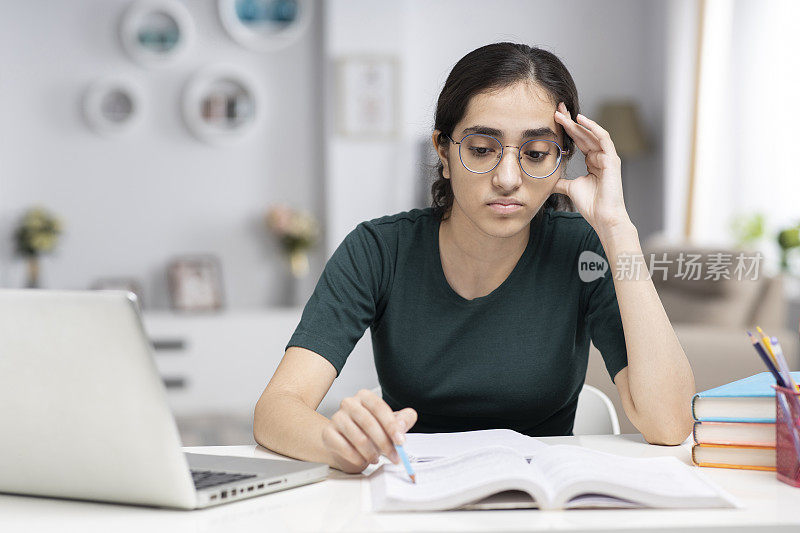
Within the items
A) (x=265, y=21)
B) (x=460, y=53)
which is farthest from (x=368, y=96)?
(x=265, y=21)

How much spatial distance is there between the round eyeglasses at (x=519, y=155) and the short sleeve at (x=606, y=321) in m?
0.20

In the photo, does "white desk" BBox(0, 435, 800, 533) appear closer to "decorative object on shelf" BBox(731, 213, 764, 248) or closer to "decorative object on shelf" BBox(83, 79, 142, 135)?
"decorative object on shelf" BBox(731, 213, 764, 248)

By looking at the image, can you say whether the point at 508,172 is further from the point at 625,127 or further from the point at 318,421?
the point at 625,127

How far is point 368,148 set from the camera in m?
4.58

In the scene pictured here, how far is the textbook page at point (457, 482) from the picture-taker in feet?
2.68

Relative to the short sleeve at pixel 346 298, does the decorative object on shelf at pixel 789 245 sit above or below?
below

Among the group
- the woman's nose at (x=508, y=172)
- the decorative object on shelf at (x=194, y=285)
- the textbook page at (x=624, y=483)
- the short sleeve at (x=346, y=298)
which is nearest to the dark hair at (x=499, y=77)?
the woman's nose at (x=508, y=172)

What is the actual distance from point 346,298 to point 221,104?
3495mm

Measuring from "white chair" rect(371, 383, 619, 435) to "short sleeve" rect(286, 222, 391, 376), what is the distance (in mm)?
194

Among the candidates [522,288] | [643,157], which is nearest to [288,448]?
[522,288]

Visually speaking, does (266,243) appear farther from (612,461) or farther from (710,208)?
(612,461)

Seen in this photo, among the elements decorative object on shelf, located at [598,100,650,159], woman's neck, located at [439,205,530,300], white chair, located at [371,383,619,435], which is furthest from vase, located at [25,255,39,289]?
woman's neck, located at [439,205,530,300]

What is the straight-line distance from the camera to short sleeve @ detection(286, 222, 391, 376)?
4.23 ft

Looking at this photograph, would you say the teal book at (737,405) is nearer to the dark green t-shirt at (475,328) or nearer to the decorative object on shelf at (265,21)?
the dark green t-shirt at (475,328)
